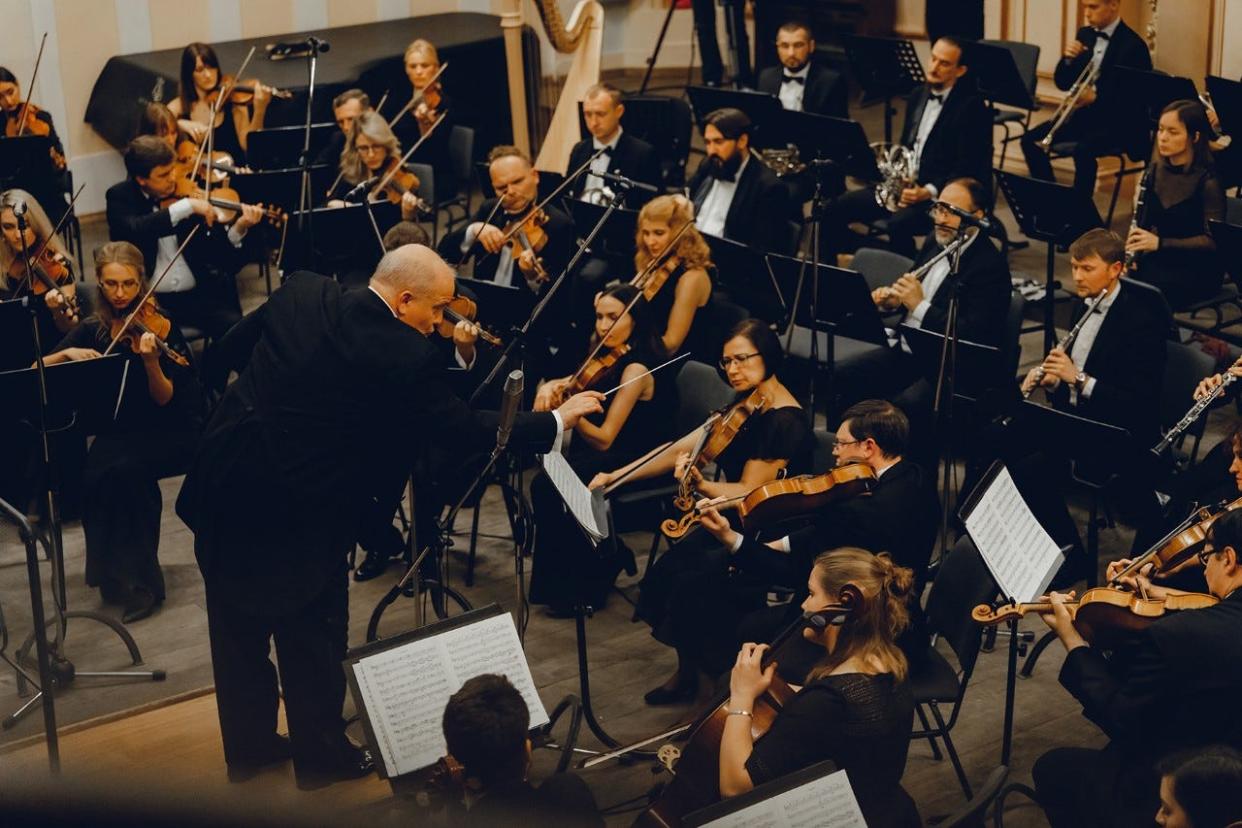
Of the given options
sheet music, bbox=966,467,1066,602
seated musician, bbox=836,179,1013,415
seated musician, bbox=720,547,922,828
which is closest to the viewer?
seated musician, bbox=720,547,922,828

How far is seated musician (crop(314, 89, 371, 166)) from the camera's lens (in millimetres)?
7062

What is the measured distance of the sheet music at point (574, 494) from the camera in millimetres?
3551

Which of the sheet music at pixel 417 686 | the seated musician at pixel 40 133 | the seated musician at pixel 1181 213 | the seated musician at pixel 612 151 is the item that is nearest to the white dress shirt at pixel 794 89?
the seated musician at pixel 612 151

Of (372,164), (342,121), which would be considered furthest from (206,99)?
(372,164)

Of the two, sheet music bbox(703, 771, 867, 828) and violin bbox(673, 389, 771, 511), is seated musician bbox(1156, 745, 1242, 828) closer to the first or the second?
sheet music bbox(703, 771, 867, 828)

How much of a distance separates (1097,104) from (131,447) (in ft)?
17.3

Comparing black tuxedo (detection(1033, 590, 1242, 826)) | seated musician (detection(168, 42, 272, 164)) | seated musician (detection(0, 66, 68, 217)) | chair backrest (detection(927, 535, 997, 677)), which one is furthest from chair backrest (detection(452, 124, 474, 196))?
black tuxedo (detection(1033, 590, 1242, 826))

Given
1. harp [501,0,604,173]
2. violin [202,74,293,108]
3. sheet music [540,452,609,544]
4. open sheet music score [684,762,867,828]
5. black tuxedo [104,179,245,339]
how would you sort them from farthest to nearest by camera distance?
harp [501,0,604,173] → violin [202,74,293,108] → black tuxedo [104,179,245,339] → sheet music [540,452,609,544] → open sheet music score [684,762,867,828]

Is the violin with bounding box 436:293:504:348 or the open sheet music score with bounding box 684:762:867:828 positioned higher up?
the violin with bounding box 436:293:504:348

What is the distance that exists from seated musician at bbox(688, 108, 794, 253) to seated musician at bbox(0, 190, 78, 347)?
8.65 ft

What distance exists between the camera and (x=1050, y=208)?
18.7ft

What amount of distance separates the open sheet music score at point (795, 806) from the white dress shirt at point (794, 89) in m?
5.94

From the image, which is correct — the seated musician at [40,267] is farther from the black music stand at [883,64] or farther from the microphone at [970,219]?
the black music stand at [883,64]

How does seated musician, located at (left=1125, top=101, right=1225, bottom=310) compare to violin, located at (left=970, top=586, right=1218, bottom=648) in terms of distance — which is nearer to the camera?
violin, located at (left=970, top=586, right=1218, bottom=648)
